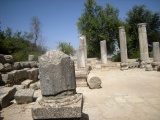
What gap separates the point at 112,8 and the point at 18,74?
28524mm

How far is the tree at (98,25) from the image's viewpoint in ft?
102

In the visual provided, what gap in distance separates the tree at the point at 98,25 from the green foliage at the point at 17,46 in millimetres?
10511

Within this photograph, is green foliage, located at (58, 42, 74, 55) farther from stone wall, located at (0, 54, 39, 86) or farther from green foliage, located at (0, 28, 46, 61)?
stone wall, located at (0, 54, 39, 86)

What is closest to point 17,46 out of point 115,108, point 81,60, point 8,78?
point 81,60

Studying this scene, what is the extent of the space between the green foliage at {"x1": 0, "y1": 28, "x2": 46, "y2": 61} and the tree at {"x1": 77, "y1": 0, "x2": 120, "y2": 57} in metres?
10.5

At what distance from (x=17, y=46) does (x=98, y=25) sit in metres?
15.7

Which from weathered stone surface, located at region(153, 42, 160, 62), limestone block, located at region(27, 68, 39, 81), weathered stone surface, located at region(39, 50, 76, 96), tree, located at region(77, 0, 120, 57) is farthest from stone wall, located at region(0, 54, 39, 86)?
tree, located at region(77, 0, 120, 57)

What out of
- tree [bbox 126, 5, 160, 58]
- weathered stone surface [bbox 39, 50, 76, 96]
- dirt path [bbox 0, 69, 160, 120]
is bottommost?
dirt path [bbox 0, 69, 160, 120]

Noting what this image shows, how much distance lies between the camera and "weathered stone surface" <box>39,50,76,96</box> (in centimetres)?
303

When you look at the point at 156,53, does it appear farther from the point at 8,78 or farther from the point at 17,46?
the point at 17,46

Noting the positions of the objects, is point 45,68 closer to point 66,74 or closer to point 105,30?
point 66,74

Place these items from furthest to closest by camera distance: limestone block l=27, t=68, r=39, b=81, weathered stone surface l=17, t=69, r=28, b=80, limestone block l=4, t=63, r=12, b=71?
limestone block l=27, t=68, r=39, b=81 → weathered stone surface l=17, t=69, r=28, b=80 → limestone block l=4, t=63, r=12, b=71

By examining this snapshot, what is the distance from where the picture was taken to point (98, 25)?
30734 mm

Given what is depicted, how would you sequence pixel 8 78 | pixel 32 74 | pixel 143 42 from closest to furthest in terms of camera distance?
pixel 8 78 → pixel 32 74 → pixel 143 42
